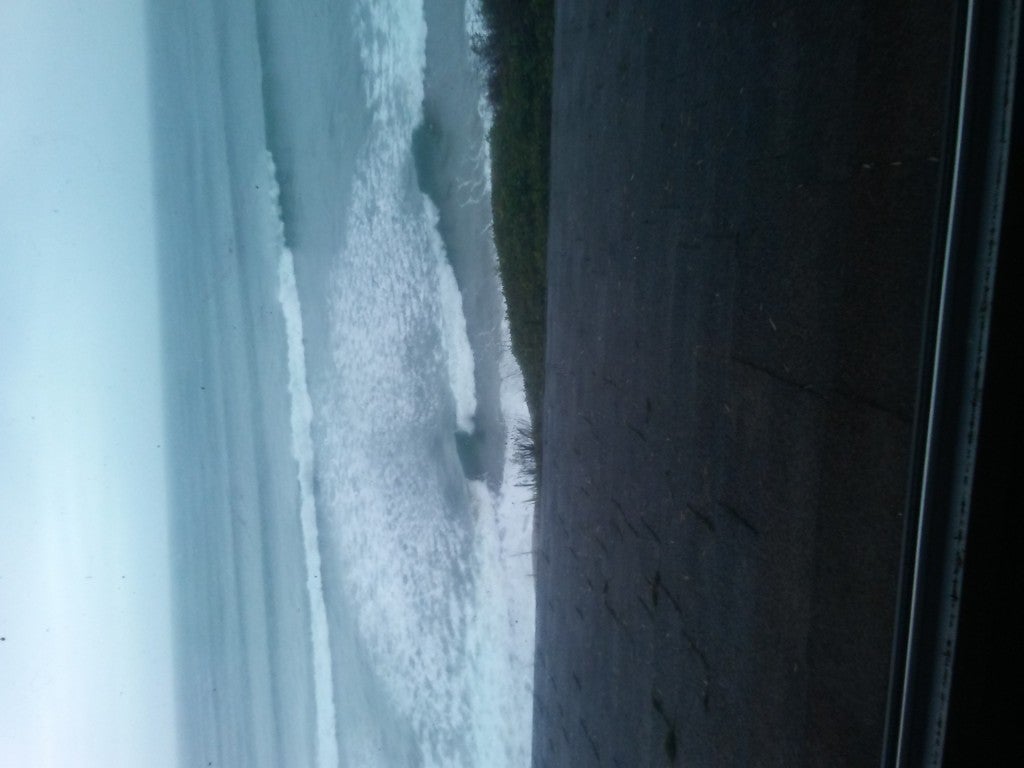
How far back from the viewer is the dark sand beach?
1427 mm

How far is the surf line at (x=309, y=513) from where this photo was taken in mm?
8430

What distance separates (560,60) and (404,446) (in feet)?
13.0

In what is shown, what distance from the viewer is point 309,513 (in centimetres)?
877

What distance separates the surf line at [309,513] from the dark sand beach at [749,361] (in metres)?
5.62

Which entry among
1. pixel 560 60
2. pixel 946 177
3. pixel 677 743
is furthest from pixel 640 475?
pixel 560 60

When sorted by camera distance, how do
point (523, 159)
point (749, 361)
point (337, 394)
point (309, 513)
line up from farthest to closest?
point (309, 513)
point (337, 394)
point (523, 159)
point (749, 361)

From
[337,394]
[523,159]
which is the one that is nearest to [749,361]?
[523,159]

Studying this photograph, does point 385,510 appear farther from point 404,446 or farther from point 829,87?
point 829,87

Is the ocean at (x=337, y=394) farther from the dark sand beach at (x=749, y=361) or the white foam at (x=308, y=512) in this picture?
the dark sand beach at (x=749, y=361)

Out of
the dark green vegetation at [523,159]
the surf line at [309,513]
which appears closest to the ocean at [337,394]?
the surf line at [309,513]

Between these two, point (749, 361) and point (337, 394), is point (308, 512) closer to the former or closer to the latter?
point (337, 394)

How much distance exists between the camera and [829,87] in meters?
1.57

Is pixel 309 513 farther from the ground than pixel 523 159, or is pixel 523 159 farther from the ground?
pixel 523 159

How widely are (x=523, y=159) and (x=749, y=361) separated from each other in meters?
3.14
